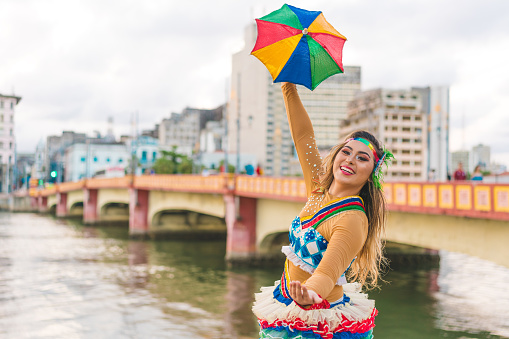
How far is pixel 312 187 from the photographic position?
3391 millimetres

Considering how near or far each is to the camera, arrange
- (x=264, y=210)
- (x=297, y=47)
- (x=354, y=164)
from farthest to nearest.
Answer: (x=264, y=210), (x=297, y=47), (x=354, y=164)

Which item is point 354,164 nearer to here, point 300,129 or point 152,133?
point 300,129

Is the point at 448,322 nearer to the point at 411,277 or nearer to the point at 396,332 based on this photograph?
the point at 396,332

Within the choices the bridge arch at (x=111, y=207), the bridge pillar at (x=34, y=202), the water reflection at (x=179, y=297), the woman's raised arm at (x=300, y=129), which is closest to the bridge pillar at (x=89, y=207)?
the bridge arch at (x=111, y=207)

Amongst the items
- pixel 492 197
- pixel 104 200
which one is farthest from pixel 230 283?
pixel 104 200

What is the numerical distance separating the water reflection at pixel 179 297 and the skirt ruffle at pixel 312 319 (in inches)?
424

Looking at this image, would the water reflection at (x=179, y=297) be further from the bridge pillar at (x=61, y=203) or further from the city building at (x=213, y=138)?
the city building at (x=213, y=138)

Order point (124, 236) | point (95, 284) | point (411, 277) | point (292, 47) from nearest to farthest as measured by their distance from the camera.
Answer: point (292, 47)
point (95, 284)
point (411, 277)
point (124, 236)

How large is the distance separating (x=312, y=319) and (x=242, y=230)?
2172 cm

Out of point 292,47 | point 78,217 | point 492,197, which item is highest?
point 292,47

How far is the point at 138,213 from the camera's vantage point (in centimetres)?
3866

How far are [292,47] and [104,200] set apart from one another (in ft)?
159

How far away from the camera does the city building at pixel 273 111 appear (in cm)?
12269

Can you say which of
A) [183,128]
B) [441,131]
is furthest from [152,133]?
[441,131]
